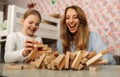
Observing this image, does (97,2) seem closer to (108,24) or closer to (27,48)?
(108,24)

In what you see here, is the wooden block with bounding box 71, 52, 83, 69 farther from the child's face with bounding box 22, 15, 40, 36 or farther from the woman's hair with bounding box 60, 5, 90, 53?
the child's face with bounding box 22, 15, 40, 36

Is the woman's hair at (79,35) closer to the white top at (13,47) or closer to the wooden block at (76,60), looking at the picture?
the white top at (13,47)

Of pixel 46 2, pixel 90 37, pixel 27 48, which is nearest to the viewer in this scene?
pixel 27 48

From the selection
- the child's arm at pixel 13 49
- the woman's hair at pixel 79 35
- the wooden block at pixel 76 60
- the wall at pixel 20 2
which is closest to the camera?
the wooden block at pixel 76 60

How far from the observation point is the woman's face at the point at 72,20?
1.40 meters

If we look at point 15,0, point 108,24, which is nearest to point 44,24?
point 108,24

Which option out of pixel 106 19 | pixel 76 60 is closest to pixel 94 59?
pixel 76 60

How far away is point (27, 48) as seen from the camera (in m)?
0.75

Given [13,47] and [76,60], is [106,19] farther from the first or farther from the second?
[76,60]

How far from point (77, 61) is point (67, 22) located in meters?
0.87

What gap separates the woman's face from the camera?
140 centimetres

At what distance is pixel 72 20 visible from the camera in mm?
1405

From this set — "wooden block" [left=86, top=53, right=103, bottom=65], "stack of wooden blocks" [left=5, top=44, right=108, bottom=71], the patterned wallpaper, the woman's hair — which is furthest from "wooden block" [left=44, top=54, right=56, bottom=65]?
the patterned wallpaper

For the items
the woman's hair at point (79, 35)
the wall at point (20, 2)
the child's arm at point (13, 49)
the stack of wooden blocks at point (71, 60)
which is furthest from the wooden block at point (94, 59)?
the wall at point (20, 2)
